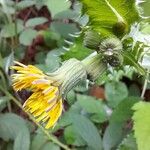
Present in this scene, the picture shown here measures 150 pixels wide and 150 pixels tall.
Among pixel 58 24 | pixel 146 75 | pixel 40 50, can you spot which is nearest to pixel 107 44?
pixel 146 75

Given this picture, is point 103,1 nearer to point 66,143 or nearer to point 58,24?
point 66,143

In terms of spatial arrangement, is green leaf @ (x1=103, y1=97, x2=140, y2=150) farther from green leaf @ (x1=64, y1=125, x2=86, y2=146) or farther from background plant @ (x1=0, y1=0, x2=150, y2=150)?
green leaf @ (x1=64, y1=125, x2=86, y2=146)

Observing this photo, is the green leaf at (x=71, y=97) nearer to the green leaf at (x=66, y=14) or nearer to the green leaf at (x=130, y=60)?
the green leaf at (x=66, y=14)

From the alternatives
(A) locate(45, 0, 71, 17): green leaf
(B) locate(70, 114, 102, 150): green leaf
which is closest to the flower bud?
(B) locate(70, 114, 102, 150): green leaf

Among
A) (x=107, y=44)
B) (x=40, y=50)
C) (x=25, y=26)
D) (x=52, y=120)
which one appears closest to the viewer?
(x=52, y=120)

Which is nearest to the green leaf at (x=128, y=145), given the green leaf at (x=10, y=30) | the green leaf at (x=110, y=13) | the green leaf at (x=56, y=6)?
the green leaf at (x=110, y=13)

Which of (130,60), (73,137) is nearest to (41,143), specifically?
(73,137)
